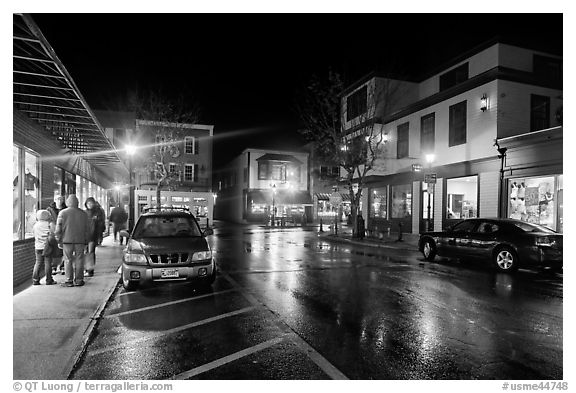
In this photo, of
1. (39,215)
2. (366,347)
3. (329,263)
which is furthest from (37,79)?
(329,263)

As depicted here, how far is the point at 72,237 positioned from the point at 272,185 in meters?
33.1

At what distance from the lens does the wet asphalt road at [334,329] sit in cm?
416

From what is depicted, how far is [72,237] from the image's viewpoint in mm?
Result: 8055

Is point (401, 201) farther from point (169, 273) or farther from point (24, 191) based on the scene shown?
point (24, 191)

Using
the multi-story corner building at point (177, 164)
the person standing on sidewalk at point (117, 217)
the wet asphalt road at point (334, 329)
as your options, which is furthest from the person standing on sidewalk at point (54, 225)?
the multi-story corner building at point (177, 164)

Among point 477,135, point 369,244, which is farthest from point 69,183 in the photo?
point 477,135

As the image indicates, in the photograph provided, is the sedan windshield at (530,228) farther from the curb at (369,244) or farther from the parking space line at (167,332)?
the parking space line at (167,332)

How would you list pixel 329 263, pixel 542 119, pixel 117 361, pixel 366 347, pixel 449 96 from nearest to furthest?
pixel 117 361 → pixel 366 347 → pixel 329 263 → pixel 542 119 → pixel 449 96

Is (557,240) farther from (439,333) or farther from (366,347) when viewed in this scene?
(366,347)

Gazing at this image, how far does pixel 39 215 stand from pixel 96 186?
1100 centimetres

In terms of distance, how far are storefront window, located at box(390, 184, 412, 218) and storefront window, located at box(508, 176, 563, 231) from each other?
6.81 meters

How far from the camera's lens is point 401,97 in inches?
936

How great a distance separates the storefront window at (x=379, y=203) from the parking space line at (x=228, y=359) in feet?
71.0

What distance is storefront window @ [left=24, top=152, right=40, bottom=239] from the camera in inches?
354
